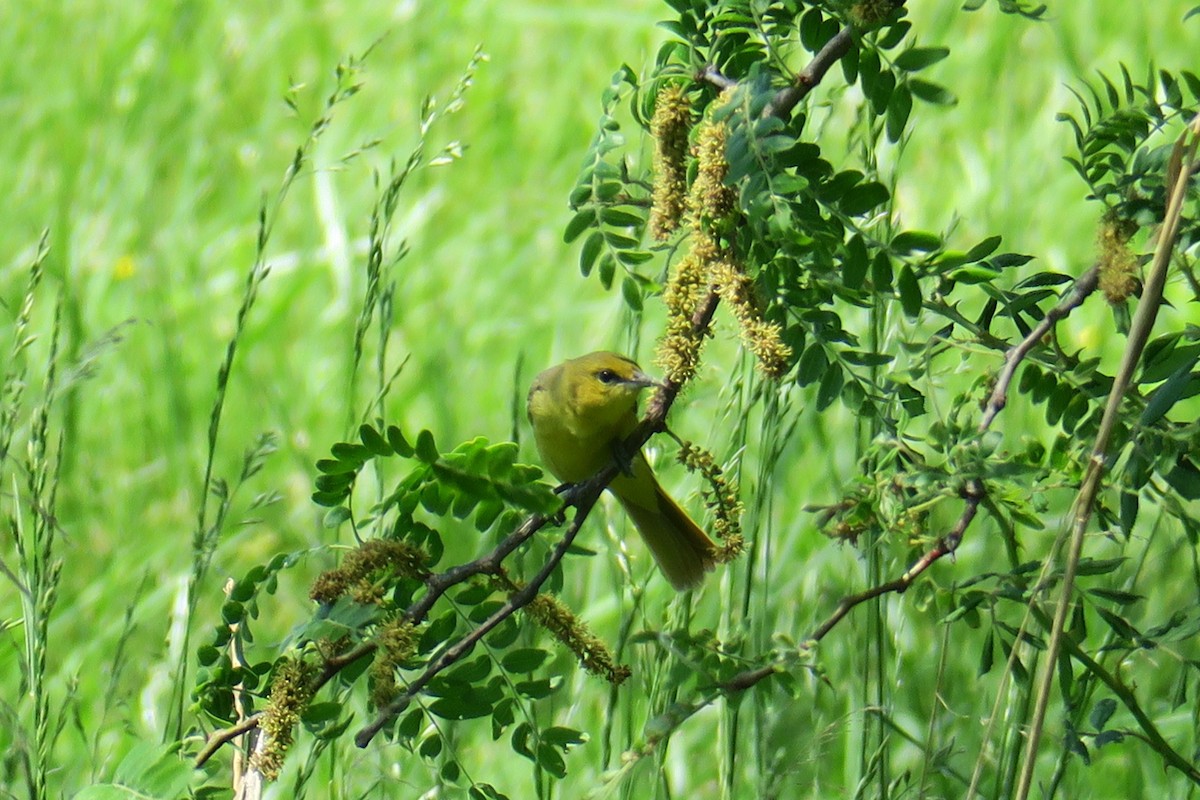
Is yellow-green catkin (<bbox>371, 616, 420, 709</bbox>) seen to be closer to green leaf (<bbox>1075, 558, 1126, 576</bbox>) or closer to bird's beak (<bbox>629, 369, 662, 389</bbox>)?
green leaf (<bbox>1075, 558, 1126, 576</bbox>)

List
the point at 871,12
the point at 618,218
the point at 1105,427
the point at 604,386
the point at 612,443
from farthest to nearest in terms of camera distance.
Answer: the point at 612,443 → the point at 604,386 → the point at 618,218 → the point at 871,12 → the point at 1105,427

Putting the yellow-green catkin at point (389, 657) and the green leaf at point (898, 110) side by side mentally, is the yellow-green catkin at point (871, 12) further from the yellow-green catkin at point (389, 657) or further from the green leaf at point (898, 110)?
the yellow-green catkin at point (389, 657)

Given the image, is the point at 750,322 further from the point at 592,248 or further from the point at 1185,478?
the point at 1185,478

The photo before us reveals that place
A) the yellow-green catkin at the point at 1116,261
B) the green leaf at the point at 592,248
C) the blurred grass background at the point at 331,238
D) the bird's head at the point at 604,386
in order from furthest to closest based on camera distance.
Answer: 1. the blurred grass background at the point at 331,238
2. the bird's head at the point at 604,386
3. the green leaf at the point at 592,248
4. the yellow-green catkin at the point at 1116,261

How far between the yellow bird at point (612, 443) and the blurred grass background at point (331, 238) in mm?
266

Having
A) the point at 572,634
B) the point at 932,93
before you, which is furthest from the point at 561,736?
the point at 932,93

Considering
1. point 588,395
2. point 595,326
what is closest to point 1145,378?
point 588,395

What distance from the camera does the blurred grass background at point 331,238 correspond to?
3.60 metres

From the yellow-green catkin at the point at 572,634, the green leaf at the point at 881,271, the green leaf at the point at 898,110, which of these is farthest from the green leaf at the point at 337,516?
the green leaf at the point at 898,110

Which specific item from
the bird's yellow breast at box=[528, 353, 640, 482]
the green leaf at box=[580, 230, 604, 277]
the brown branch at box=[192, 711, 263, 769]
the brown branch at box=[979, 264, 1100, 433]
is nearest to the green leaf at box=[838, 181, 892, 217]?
the brown branch at box=[979, 264, 1100, 433]

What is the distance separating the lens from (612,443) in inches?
118

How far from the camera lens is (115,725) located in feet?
10.6

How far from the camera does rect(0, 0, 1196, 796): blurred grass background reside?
11.8ft

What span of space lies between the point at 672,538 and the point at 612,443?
292 mm
